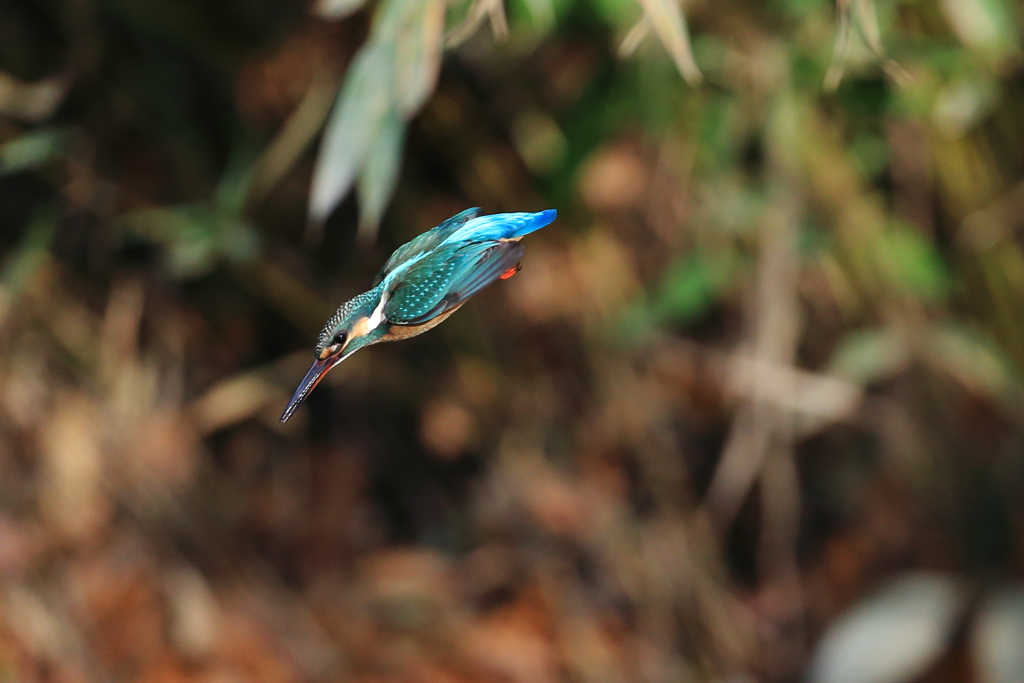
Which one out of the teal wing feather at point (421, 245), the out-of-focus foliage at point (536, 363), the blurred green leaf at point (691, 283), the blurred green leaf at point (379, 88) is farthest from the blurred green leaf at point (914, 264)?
Answer: the teal wing feather at point (421, 245)

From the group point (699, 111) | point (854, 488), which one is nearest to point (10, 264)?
point (699, 111)

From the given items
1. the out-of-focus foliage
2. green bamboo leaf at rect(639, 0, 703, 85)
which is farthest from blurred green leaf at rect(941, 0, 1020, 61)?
green bamboo leaf at rect(639, 0, 703, 85)

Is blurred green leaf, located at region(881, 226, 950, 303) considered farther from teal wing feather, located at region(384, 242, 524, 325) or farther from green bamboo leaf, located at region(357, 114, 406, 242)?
teal wing feather, located at region(384, 242, 524, 325)

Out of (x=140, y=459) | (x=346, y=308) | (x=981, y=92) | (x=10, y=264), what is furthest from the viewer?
(x=140, y=459)

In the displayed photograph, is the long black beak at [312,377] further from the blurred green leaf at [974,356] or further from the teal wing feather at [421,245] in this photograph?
the blurred green leaf at [974,356]

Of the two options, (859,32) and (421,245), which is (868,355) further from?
(421,245)

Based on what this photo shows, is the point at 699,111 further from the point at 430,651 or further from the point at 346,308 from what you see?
the point at 346,308
